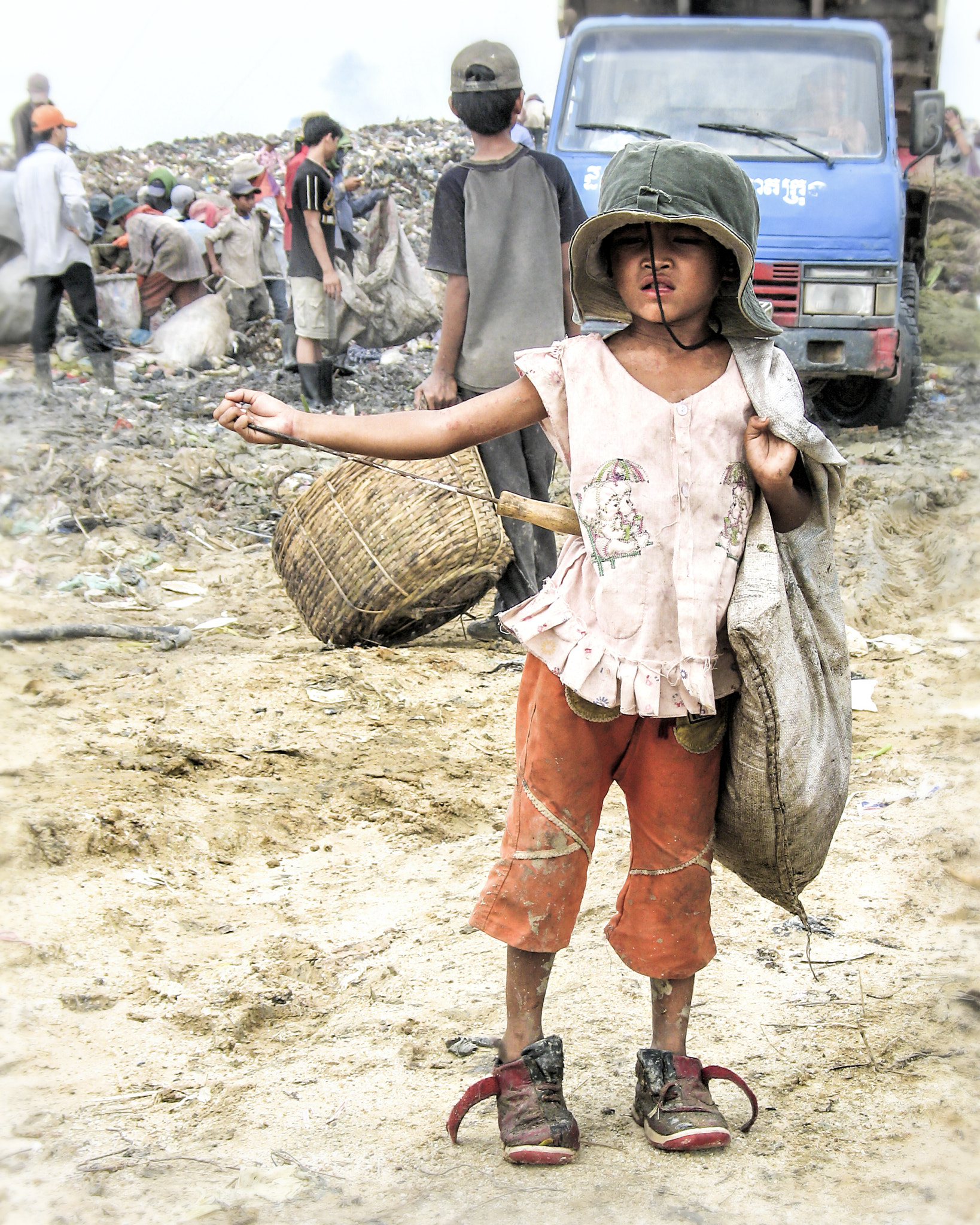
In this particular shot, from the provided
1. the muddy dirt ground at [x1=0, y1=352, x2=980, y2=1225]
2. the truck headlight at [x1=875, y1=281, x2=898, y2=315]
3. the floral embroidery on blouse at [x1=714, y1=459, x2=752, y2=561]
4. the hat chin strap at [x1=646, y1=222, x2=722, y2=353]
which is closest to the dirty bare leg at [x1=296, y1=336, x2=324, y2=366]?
the muddy dirt ground at [x1=0, y1=352, x2=980, y2=1225]

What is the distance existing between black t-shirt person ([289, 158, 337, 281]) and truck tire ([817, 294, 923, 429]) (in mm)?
3441

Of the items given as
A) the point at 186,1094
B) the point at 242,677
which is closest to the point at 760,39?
the point at 242,677

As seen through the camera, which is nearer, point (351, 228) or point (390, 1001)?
point (390, 1001)

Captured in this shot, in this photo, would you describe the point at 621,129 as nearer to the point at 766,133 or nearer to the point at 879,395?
the point at 766,133

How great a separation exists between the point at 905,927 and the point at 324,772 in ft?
5.87

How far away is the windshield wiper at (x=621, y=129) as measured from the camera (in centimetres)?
626

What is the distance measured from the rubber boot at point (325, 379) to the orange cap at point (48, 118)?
2110 mm

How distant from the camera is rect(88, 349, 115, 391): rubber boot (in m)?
8.94

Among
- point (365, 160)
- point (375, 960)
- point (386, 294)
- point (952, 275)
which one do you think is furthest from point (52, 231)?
point (952, 275)

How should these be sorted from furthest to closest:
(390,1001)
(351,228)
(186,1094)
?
1. (351,228)
2. (390,1001)
3. (186,1094)

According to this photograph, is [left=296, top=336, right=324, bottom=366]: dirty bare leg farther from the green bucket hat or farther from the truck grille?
the green bucket hat

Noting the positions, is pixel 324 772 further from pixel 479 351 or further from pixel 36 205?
pixel 36 205

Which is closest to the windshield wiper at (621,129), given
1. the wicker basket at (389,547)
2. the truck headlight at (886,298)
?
the truck headlight at (886,298)

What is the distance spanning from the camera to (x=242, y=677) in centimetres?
439
